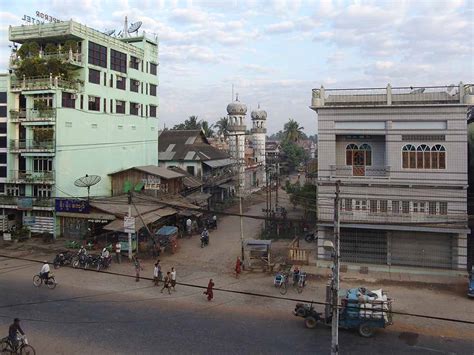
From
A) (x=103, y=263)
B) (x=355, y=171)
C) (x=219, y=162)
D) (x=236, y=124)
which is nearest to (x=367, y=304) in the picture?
(x=355, y=171)

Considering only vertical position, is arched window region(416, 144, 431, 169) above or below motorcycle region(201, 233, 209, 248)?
above

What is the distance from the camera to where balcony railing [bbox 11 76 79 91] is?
1373 inches

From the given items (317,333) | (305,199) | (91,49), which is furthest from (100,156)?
(317,333)

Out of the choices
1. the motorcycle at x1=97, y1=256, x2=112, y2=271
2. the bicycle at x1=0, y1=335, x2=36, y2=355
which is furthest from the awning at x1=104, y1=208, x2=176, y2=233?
the bicycle at x1=0, y1=335, x2=36, y2=355

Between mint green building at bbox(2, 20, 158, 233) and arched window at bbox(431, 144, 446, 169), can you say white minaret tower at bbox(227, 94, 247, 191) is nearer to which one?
mint green building at bbox(2, 20, 158, 233)

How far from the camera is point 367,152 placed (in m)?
28.4

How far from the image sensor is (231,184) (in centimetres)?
5938

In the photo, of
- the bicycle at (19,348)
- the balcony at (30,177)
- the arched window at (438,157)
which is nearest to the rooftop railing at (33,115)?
the balcony at (30,177)

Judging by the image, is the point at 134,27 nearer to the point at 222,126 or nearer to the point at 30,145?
the point at 30,145

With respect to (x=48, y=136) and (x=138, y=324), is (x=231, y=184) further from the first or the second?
(x=138, y=324)

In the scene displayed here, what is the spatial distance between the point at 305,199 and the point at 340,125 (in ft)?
49.7

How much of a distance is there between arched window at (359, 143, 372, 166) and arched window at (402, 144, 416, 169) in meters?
2.16

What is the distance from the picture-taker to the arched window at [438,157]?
86.2 ft

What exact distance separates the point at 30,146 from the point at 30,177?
2557mm
